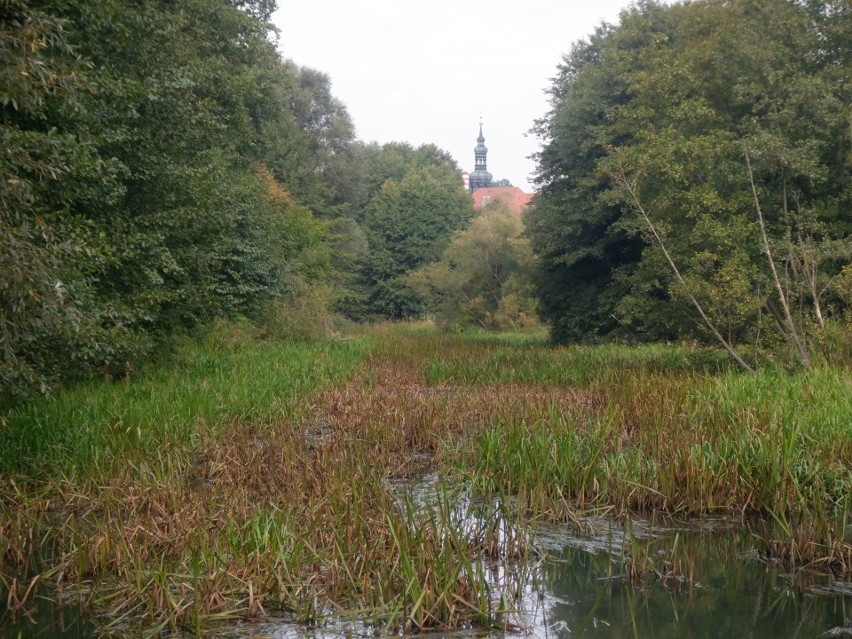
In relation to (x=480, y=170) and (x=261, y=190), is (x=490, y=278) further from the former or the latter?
(x=480, y=170)

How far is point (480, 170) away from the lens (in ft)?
428

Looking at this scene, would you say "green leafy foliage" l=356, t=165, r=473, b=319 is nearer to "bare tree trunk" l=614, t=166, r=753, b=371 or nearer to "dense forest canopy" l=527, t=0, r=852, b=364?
"dense forest canopy" l=527, t=0, r=852, b=364

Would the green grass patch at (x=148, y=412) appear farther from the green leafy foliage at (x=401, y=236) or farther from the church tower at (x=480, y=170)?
the church tower at (x=480, y=170)

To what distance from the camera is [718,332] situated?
1297cm

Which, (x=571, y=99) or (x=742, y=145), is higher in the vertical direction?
(x=571, y=99)

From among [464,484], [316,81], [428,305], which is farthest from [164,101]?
[428,305]

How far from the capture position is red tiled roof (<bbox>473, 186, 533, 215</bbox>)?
45875mm

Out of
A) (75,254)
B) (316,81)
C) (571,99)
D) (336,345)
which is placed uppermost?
(316,81)

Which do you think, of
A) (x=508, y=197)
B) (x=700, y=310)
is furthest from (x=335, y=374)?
(x=508, y=197)

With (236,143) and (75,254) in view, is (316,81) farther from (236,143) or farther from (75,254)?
(75,254)

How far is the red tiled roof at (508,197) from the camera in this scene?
45.9m

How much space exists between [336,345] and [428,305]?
3192 cm

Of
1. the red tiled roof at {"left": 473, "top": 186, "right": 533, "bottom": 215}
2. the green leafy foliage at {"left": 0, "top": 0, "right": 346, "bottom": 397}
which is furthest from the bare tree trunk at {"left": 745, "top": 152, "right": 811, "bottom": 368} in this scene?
the red tiled roof at {"left": 473, "top": 186, "right": 533, "bottom": 215}

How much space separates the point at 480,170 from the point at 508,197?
80.6 m
